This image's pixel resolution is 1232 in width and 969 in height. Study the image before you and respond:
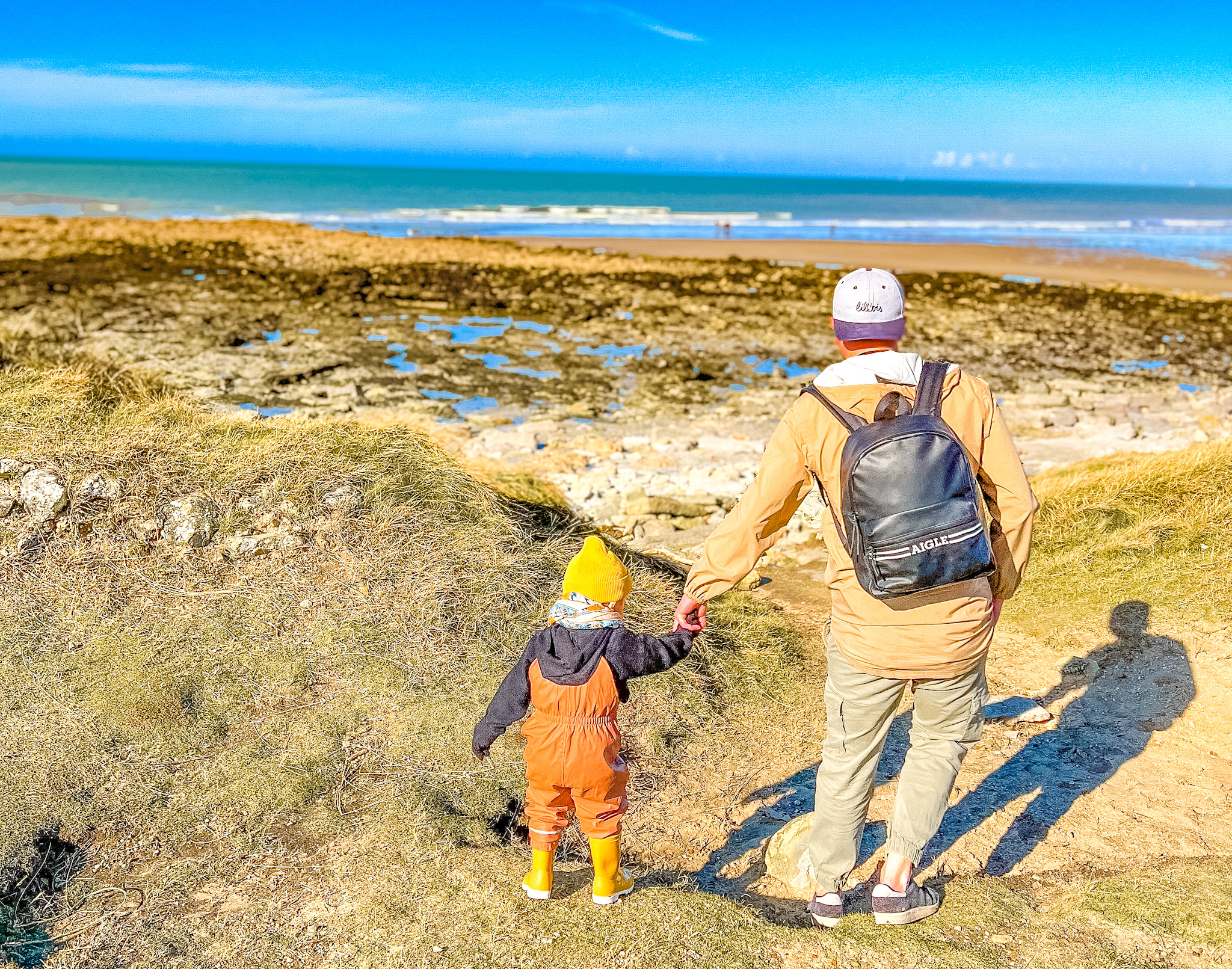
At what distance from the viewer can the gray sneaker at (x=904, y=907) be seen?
2.71m

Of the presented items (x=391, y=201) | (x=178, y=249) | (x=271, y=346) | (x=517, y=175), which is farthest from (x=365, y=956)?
(x=517, y=175)

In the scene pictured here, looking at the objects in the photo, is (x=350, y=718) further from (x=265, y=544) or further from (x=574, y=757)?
(x=574, y=757)

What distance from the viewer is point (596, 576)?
8.46ft

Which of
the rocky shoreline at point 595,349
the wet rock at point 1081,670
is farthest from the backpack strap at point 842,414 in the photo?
the rocky shoreline at point 595,349

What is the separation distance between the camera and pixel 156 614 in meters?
3.86

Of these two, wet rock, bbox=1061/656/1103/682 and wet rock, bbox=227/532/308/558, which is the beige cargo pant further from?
wet rock, bbox=227/532/308/558

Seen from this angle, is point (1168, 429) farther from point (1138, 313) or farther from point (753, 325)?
point (1138, 313)

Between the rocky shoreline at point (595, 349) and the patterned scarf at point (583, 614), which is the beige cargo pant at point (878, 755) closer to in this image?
the patterned scarf at point (583, 614)

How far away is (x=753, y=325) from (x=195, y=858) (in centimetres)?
1373

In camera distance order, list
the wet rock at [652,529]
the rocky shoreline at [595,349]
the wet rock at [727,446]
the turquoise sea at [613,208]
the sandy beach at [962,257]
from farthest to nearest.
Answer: the turquoise sea at [613,208]
the sandy beach at [962,257]
the wet rock at [727,446]
the rocky shoreline at [595,349]
the wet rock at [652,529]

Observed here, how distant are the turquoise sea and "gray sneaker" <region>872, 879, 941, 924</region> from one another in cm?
3193

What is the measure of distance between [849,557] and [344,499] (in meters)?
2.74

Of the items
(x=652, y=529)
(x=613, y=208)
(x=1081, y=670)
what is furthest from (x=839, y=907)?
(x=613, y=208)

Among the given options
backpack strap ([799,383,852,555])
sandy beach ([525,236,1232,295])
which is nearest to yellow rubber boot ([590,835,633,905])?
backpack strap ([799,383,852,555])
